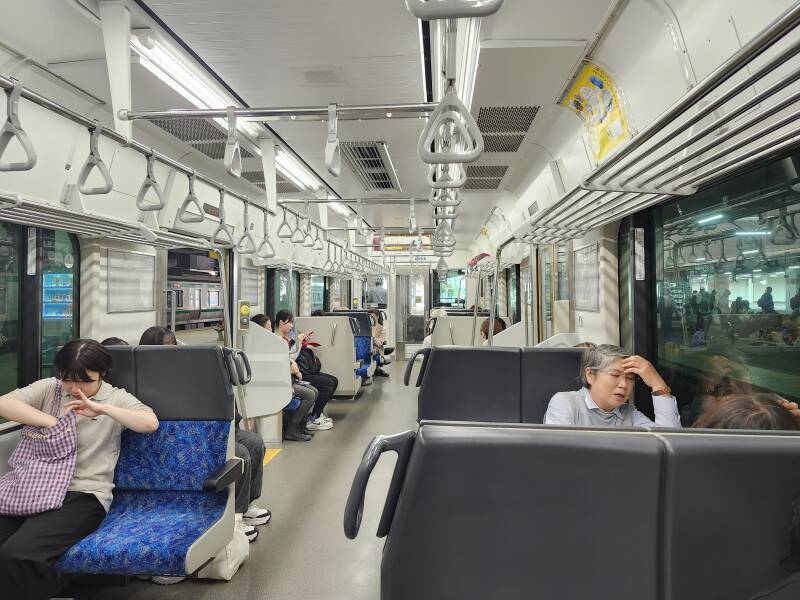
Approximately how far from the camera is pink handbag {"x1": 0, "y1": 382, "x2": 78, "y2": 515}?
2180mm

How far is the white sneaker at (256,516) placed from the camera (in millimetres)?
3266

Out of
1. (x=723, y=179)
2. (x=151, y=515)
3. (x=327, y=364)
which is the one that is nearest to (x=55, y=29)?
(x=151, y=515)

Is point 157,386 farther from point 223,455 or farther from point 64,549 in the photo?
point 64,549

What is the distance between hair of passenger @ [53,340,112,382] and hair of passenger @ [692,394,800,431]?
2.63m

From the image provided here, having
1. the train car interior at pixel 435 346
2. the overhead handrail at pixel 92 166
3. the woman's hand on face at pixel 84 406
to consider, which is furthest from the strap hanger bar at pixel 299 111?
the woman's hand on face at pixel 84 406

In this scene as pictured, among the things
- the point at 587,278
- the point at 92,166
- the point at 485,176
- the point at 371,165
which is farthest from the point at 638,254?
the point at 92,166

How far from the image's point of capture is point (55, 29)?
278 cm

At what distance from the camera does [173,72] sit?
3.22 metres

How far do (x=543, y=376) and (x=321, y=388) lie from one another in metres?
3.69

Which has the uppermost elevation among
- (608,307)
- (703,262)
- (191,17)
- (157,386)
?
(191,17)

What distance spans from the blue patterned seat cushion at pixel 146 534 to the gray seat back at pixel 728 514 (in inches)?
78.0

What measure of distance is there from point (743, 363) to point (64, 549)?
3.38 m

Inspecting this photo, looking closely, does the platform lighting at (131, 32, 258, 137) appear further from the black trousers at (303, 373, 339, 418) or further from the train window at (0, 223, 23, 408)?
the black trousers at (303, 373, 339, 418)

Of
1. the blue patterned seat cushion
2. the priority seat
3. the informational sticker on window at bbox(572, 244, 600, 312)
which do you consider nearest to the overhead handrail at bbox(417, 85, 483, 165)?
the priority seat
